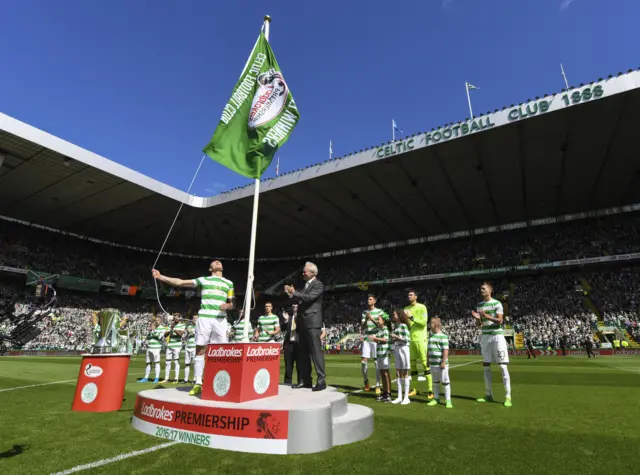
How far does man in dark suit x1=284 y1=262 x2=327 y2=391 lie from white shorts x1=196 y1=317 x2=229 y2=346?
1257 mm

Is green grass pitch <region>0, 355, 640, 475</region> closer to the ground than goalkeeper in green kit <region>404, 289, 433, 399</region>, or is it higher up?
closer to the ground

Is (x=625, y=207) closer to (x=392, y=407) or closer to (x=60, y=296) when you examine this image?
(x=392, y=407)

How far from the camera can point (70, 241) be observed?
38.8 metres

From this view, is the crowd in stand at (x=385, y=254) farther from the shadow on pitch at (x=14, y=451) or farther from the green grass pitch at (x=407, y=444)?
the shadow on pitch at (x=14, y=451)

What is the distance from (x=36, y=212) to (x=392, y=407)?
37.0 m

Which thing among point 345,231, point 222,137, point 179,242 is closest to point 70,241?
point 179,242

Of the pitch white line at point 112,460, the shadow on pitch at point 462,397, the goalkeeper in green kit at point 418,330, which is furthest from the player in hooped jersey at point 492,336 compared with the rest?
the pitch white line at point 112,460

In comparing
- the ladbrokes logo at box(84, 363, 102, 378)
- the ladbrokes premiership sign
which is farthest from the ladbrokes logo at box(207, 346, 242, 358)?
the ladbrokes logo at box(84, 363, 102, 378)

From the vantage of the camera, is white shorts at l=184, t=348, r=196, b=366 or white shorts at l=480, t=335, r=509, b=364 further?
white shorts at l=184, t=348, r=196, b=366

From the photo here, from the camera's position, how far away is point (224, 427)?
3.75 metres

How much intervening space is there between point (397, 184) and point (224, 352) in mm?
23171

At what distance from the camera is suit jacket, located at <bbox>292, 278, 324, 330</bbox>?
5.50 m

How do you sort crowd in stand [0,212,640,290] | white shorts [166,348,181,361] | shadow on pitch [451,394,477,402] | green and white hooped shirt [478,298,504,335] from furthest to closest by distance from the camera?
crowd in stand [0,212,640,290]
white shorts [166,348,181,361]
shadow on pitch [451,394,477,402]
green and white hooped shirt [478,298,504,335]

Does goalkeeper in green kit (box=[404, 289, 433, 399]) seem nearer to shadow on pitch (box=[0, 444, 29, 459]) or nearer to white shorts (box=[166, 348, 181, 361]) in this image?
white shorts (box=[166, 348, 181, 361])
